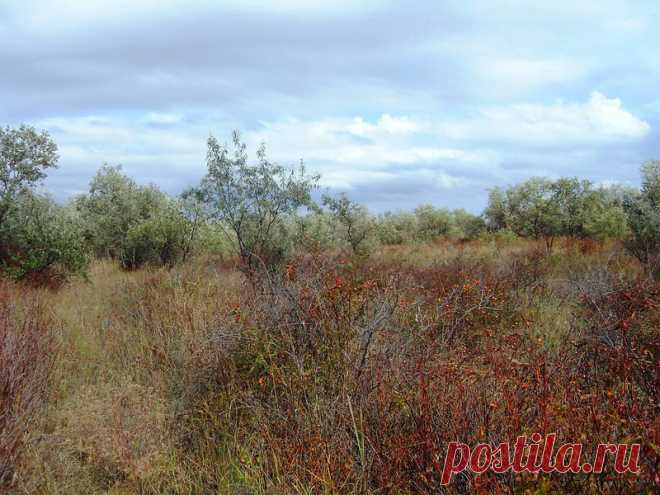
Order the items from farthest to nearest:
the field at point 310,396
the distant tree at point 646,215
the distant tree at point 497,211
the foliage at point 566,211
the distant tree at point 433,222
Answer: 1. the distant tree at point 433,222
2. the distant tree at point 497,211
3. the foliage at point 566,211
4. the distant tree at point 646,215
5. the field at point 310,396

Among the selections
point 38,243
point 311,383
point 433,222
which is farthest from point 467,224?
point 311,383

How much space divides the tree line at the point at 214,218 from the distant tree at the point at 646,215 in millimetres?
27

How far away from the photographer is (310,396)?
13.9ft

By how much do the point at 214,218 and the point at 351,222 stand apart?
5047 mm

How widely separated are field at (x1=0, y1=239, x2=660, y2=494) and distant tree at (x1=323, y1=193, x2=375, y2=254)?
10522mm

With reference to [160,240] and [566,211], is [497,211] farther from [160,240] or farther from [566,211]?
[160,240]

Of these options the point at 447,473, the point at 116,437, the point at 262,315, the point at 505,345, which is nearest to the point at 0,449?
the point at 116,437

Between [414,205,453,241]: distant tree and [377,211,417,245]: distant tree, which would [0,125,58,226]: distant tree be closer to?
[377,211,417,245]: distant tree

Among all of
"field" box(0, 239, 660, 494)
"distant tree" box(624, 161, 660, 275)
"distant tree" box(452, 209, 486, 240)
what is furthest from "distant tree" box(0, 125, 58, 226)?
"distant tree" box(452, 209, 486, 240)

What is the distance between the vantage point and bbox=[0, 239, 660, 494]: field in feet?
10.4

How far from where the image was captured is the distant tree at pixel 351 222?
17172 millimetres

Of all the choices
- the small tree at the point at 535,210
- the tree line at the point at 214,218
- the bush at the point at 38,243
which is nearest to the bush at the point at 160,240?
the tree line at the point at 214,218

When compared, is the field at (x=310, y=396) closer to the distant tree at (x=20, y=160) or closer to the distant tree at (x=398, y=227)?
the distant tree at (x=20, y=160)

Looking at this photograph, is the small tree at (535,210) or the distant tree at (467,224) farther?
the distant tree at (467,224)
